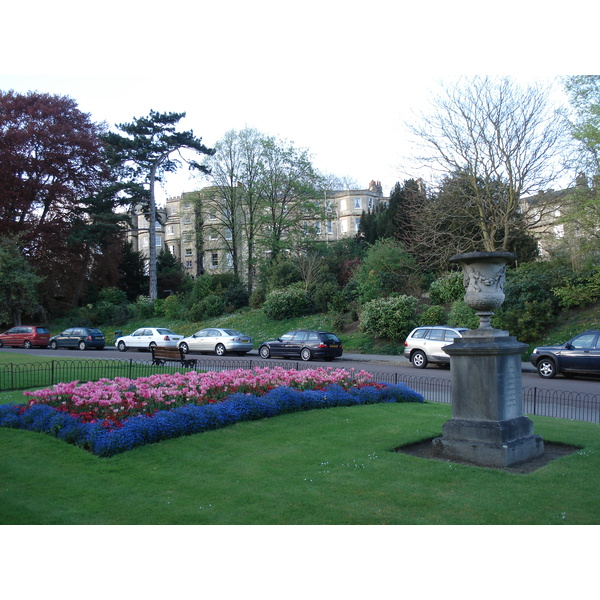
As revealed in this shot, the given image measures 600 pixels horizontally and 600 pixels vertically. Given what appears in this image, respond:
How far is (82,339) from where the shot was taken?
37031 mm

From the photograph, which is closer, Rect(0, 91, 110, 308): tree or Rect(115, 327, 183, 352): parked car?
Rect(115, 327, 183, 352): parked car

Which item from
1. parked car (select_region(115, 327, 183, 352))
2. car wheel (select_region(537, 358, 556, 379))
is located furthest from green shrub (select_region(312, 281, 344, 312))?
car wheel (select_region(537, 358, 556, 379))

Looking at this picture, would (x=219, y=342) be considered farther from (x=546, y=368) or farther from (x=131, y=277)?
(x=131, y=277)

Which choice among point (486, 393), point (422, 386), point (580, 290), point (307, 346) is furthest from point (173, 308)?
point (486, 393)

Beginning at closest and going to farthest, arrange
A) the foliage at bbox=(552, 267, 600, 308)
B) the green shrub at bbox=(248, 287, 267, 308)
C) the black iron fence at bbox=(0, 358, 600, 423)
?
the black iron fence at bbox=(0, 358, 600, 423)
the foliage at bbox=(552, 267, 600, 308)
the green shrub at bbox=(248, 287, 267, 308)

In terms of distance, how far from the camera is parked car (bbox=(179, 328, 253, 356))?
2995 cm

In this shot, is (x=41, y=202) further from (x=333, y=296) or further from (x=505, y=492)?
(x=505, y=492)

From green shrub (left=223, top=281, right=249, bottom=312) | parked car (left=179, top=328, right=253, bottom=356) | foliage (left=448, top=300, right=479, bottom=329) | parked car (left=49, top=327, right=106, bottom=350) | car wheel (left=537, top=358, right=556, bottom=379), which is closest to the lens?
car wheel (left=537, top=358, right=556, bottom=379)

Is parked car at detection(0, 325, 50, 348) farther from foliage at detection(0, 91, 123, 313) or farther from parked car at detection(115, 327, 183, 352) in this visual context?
parked car at detection(115, 327, 183, 352)

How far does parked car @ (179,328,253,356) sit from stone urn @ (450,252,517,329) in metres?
22.3

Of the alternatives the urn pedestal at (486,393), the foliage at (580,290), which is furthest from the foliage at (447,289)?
the urn pedestal at (486,393)

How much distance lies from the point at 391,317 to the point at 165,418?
20.8 metres

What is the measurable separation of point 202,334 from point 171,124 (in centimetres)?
2096

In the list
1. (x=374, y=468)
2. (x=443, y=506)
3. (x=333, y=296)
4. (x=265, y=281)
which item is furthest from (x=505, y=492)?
(x=265, y=281)
